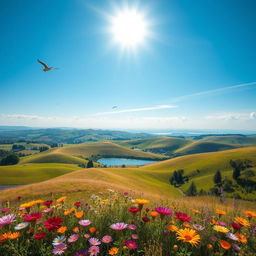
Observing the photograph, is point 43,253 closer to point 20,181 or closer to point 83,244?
point 83,244

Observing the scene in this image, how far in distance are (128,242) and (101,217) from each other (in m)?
1.17

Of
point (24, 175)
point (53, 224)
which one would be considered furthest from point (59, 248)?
point (24, 175)

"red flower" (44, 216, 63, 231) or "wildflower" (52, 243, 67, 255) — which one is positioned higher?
"red flower" (44, 216, 63, 231)

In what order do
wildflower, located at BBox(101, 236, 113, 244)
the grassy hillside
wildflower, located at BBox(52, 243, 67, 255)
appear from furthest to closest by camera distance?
the grassy hillside < wildflower, located at BBox(101, 236, 113, 244) < wildflower, located at BBox(52, 243, 67, 255)

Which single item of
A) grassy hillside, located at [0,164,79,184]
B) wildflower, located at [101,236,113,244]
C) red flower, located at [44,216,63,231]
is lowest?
grassy hillside, located at [0,164,79,184]

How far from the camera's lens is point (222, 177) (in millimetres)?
82562

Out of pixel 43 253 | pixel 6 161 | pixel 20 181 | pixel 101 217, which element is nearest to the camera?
pixel 43 253

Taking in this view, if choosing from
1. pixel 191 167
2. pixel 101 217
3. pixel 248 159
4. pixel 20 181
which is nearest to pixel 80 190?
pixel 101 217

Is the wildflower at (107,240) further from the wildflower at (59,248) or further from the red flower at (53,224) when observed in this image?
the red flower at (53,224)

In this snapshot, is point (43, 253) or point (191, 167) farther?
point (191, 167)

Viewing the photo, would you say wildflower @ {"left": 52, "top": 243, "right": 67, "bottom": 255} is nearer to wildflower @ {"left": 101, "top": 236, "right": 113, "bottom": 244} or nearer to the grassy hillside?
wildflower @ {"left": 101, "top": 236, "right": 113, "bottom": 244}

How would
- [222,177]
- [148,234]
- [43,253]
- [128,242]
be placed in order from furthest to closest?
[222,177]
[148,234]
[128,242]
[43,253]

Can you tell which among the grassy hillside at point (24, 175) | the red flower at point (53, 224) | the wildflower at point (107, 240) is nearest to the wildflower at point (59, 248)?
the red flower at point (53, 224)

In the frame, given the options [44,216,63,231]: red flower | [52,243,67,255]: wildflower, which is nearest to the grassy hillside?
[44,216,63,231]: red flower
